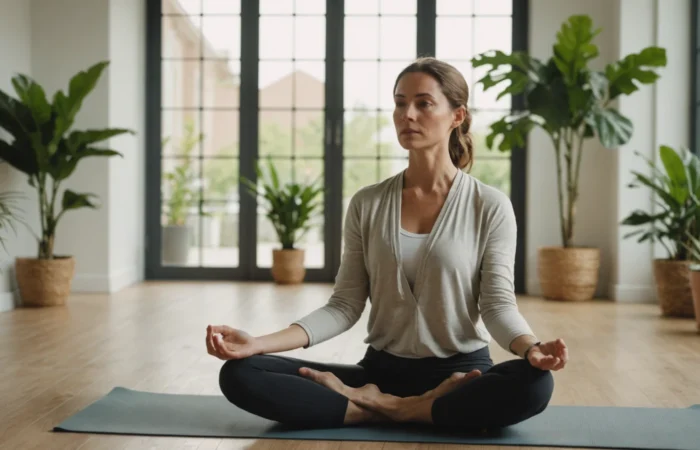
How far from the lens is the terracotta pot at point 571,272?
617 cm

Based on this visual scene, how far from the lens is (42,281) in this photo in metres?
5.50

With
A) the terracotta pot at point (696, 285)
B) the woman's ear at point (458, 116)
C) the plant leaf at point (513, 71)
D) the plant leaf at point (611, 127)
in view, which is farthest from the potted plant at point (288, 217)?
the woman's ear at point (458, 116)

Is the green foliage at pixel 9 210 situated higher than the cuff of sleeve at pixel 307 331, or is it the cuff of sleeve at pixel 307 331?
the green foliage at pixel 9 210

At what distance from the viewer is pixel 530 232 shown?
684 cm

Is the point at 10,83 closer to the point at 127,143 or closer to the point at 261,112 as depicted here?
the point at 127,143

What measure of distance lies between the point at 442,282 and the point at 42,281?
357 cm

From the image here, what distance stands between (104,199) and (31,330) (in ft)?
6.12

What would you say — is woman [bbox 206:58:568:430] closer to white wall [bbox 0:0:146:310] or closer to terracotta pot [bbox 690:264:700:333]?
terracotta pot [bbox 690:264:700:333]

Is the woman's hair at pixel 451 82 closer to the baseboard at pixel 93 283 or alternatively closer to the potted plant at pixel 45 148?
the potted plant at pixel 45 148

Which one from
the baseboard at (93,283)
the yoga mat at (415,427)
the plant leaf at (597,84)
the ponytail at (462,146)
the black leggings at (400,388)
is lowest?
the yoga mat at (415,427)

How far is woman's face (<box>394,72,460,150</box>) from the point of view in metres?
2.54

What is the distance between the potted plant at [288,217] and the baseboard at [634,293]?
220 centimetres

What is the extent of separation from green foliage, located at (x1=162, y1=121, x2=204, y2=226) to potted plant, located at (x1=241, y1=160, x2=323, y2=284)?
50cm

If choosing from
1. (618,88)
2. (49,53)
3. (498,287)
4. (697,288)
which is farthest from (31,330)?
(618,88)
